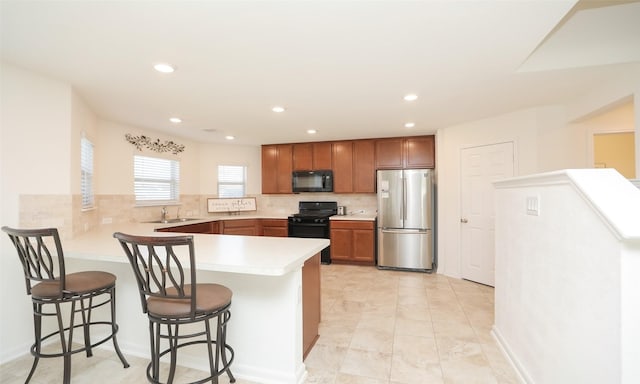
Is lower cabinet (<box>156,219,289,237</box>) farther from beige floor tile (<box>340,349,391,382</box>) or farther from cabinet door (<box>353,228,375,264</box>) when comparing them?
beige floor tile (<box>340,349,391,382</box>)

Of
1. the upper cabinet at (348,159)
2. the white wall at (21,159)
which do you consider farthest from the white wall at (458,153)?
the white wall at (21,159)

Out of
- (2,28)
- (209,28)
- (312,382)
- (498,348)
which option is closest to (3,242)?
(2,28)

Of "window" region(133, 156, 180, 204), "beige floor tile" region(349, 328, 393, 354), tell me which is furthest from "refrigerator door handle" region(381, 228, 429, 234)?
"window" region(133, 156, 180, 204)

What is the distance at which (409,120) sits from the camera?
12.7 ft

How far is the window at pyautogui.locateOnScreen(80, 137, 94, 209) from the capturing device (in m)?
3.15

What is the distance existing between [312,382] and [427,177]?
3.49 meters

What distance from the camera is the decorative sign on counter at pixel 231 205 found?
18.0 feet

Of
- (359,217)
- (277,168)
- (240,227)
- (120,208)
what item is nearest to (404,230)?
(359,217)

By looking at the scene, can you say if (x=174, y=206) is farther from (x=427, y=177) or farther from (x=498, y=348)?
(x=498, y=348)

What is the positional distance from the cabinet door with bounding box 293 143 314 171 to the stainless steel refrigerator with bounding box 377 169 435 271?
143 cm

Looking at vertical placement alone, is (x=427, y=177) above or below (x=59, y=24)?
below

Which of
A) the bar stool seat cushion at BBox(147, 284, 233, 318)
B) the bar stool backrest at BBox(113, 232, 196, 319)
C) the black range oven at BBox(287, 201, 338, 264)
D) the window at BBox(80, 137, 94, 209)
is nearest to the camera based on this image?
the bar stool backrest at BBox(113, 232, 196, 319)

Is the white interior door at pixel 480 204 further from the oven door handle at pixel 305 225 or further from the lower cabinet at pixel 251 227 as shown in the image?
the lower cabinet at pixel 251 227

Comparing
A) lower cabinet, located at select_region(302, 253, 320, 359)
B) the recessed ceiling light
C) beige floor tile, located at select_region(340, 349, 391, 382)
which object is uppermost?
the recessed ceiling light
